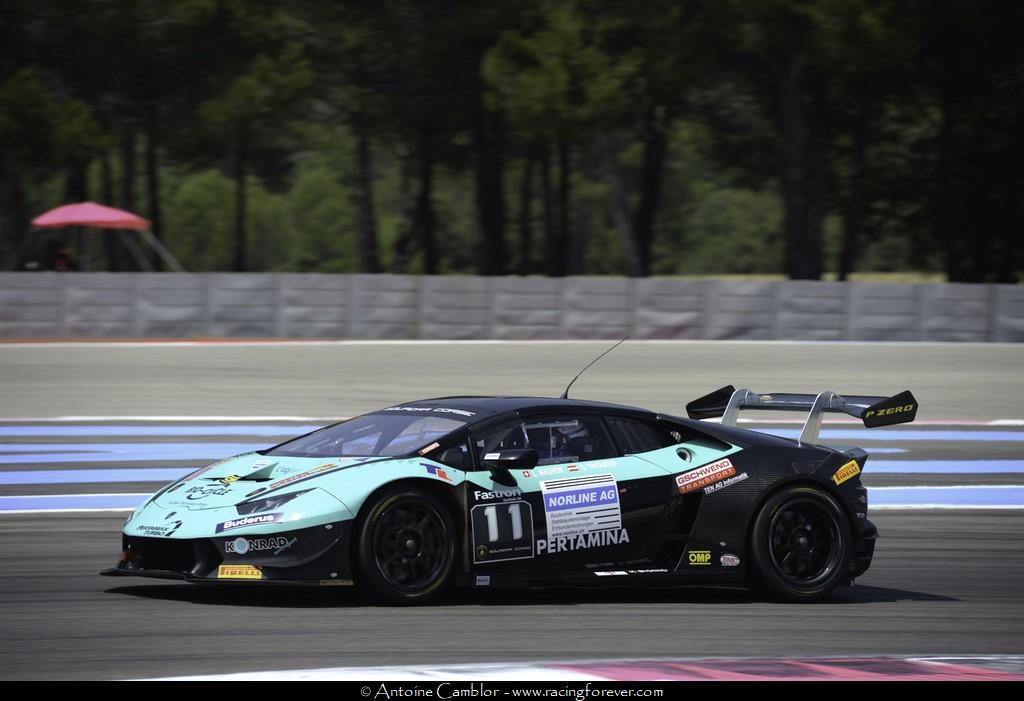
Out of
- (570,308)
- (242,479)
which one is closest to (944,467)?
(242,479)

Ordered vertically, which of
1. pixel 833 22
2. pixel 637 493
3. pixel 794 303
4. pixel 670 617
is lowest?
pixel 670 617

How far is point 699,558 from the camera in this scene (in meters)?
7.96

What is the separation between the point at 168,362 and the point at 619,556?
1481 centimetres

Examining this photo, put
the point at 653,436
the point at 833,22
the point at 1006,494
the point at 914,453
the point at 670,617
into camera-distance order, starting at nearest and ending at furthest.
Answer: the point at 670,617, the point at 653,436, the point at 1006,494, the point at 914,453, the point at 833,22

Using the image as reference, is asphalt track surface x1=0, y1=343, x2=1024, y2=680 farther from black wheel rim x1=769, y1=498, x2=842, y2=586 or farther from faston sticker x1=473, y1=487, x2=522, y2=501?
faston sticker x1=473, y1=487, x2=522, y2=501

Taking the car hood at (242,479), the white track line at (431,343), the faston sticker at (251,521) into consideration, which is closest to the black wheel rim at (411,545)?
the car hood at (242,479)

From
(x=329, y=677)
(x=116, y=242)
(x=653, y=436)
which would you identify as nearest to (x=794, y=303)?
(x=653, y=436)

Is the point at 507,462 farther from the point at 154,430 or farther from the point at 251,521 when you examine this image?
the point at 154,430

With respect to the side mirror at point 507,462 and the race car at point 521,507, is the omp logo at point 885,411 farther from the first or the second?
the side mirror at point 507,462

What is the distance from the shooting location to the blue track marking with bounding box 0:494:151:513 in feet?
36.8

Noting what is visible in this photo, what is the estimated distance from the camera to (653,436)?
820cm

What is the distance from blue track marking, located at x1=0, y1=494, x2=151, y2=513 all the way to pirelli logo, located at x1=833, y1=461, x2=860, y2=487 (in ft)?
17.7

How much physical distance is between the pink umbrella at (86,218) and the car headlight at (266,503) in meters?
27.8

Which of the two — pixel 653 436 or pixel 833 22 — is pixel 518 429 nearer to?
pixel 653 436
